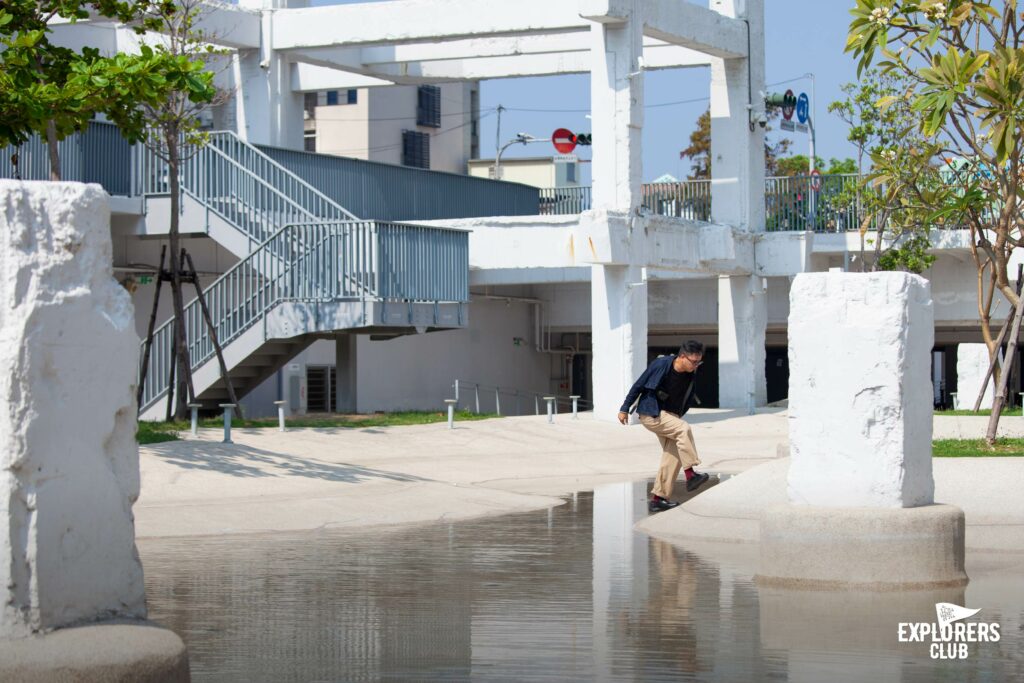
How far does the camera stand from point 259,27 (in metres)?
31.7

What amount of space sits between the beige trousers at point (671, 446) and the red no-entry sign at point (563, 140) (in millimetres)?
30632

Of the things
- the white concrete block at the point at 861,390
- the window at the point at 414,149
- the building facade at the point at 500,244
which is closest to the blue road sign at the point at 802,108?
the building facade at the point at 500,244

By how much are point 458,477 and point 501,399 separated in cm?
1893

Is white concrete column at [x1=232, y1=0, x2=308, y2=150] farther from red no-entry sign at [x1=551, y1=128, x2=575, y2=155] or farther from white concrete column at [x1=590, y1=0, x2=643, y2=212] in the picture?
red no-entry sign at [x1=551, y1=128, x2=575, y2=155]

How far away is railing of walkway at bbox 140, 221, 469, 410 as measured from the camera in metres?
23.6

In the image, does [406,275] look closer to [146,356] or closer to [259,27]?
[146,356]

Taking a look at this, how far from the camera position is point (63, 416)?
6441 mm

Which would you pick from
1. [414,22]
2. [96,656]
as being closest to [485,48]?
[414,22]

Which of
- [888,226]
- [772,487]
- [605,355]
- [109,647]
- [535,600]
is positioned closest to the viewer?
[109,647]

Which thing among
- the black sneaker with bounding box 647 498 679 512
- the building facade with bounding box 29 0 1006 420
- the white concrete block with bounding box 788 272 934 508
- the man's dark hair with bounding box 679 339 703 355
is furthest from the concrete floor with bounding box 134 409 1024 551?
the building facade with bounding box 29 0 1006 420

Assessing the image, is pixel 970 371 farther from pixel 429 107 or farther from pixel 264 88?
pixel 429 107

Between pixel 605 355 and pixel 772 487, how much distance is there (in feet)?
47.0

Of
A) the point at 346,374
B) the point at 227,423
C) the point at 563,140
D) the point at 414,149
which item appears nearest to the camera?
the point at 227,423

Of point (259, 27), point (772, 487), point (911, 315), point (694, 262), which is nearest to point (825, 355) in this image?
point (911, 315)
